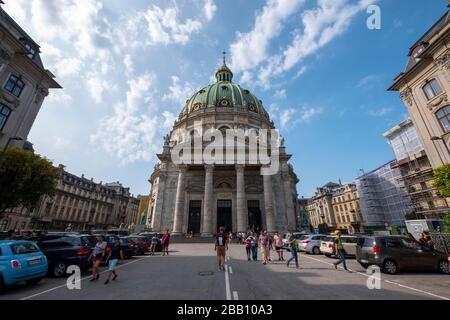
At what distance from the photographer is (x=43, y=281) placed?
26.2 ft

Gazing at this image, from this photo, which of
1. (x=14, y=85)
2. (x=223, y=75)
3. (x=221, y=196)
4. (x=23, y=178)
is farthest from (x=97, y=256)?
(x=223, y=75)

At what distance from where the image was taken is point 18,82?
20547mm

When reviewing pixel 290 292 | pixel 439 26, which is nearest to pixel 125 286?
pixel 290 292

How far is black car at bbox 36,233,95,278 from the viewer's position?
29.0ft

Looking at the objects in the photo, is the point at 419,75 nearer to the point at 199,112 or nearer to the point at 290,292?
the point at 290,292

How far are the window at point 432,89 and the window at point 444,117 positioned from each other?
1874 mm

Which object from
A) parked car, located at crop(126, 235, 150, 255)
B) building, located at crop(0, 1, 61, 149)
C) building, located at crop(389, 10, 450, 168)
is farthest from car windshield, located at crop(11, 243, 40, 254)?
building, located at crop(389, 10, 450, 168)

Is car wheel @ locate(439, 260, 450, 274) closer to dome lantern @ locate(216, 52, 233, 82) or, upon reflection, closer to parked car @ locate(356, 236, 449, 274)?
parked car @ locate(356, 236, 449, 274)

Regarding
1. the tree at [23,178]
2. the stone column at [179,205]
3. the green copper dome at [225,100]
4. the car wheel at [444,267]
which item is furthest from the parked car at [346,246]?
the green copper dome at [225,100]

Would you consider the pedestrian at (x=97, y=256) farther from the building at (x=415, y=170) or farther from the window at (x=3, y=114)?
the building at (x=415, y=170)

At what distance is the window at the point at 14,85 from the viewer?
A: 19578 millimetres

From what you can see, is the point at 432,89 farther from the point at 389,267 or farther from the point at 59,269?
the point at 59,269

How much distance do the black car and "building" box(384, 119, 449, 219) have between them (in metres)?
42.1
